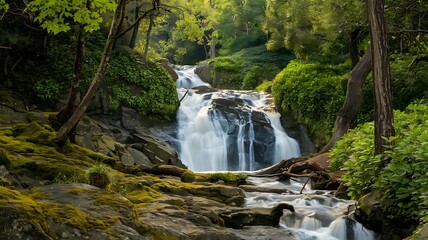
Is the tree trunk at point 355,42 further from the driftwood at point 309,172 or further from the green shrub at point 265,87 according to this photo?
the green shrub at point 265,87

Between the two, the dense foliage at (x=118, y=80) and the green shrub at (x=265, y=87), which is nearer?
the dense foliage at (x=118, y=80)

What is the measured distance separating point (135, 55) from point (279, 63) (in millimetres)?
16327

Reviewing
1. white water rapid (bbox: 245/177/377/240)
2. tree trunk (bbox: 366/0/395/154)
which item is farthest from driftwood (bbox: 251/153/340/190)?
tree trunk (bbox: 366/0/395/154)

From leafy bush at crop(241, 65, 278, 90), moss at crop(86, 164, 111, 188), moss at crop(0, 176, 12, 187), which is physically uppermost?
leafy bush at crop(241, 65, 278, 90)

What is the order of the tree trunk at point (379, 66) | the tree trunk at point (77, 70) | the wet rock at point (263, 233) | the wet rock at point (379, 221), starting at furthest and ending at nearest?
the tree trunk at point (77, 70) < the tree trunk at point (379, 66) < the wet rock at point (263, 233) < the wet rock at point (379, 221)

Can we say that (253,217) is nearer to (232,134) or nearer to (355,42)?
(232,134)

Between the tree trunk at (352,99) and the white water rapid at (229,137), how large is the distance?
4591mm

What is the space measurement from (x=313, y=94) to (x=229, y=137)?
4677mm

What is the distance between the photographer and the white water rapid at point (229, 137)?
1995cm

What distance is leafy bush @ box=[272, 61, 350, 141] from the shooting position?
1973 centimetres

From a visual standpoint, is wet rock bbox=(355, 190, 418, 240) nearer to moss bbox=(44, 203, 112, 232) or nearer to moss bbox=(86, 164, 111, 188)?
moss bbox=(86, 164, 111, 188)

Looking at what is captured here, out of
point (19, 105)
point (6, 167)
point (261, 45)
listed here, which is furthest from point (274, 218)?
point (261, 45)

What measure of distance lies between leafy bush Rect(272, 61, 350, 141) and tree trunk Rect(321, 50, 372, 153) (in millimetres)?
2985

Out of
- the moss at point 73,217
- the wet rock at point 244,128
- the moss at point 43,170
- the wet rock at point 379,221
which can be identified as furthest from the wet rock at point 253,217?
the wet rock at point 244,128
